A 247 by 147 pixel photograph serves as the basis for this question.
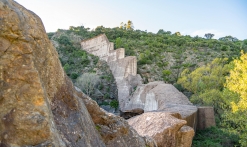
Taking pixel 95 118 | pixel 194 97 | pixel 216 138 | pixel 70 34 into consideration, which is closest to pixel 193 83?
pixel 194 97

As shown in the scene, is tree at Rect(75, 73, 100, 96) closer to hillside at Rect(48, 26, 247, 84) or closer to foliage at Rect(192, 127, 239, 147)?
hillside at Rect(48, 26, 247, 84)

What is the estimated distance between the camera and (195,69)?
30.1 m

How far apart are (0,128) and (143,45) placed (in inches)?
1729

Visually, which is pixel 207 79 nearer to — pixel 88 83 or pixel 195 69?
pixel 195 69

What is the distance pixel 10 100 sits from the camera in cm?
218

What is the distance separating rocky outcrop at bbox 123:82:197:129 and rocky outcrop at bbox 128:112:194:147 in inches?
106

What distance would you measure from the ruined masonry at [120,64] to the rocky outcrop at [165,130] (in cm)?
1496

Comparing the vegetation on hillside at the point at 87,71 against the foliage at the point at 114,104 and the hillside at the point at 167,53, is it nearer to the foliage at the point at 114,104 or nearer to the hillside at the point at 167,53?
the foliage at the point at 114,104

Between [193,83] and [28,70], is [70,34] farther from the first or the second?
[28,70]

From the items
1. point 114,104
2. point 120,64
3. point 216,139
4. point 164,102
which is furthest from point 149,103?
point 120,64

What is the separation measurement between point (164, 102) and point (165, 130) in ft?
23.5

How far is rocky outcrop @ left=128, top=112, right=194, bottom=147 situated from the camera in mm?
8227

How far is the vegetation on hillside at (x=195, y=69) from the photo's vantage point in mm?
12023

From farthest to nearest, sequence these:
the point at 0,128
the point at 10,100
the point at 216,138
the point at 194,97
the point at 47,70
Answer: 1. the point at 194,97
2. the point at 216,138
3. the point at 47,70
4. the point at 10,100
5. the point at 0,128
